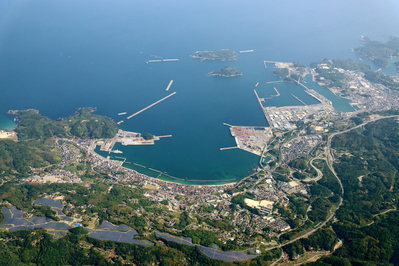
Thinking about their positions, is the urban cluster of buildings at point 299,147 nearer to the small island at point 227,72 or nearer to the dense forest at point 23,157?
the small island at point 227,72

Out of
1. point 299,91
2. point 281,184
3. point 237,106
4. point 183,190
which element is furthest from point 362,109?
point 183,190

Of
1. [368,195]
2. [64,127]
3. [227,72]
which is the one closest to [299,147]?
[368,195]

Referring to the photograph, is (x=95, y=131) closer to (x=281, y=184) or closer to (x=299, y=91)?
(x=281, y=184)

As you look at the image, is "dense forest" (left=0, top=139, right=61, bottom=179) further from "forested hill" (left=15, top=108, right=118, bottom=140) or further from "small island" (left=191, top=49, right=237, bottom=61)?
"small island" (left=191, top=49, right=237, bottom=61)

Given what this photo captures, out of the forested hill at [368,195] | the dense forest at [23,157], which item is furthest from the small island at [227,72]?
the dense forest at [23,157]

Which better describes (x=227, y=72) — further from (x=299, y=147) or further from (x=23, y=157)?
(x=23, y=157)

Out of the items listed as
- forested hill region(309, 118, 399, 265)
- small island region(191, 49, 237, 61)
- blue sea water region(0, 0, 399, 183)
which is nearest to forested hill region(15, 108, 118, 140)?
blue sea water region(0, 0, 399, 183)
